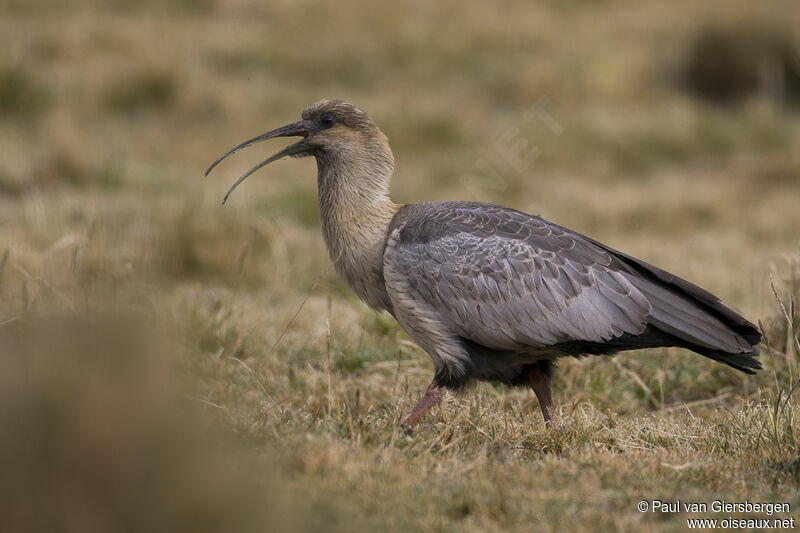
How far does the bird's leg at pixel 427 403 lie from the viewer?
4461 mm

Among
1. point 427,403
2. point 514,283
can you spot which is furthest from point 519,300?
point 427,403

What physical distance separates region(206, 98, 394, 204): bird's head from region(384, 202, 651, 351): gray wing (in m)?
0.67

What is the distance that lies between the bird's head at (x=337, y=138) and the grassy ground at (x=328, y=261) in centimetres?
102

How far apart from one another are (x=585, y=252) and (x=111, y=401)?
2.76 m

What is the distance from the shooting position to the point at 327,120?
212 inches

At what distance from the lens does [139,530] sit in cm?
243

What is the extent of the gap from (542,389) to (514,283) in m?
0.60

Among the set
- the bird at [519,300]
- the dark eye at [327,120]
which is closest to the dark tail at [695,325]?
the bird at [519,300]

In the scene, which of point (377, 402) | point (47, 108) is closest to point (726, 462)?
point (377, 402)

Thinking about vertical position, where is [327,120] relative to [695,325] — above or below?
above

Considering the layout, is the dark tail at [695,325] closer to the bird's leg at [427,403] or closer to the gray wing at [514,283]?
the gray wing at [514,283]

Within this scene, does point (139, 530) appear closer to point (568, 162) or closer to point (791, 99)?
point (568, 162)

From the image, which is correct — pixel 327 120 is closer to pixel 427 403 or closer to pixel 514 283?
pixel 514 283

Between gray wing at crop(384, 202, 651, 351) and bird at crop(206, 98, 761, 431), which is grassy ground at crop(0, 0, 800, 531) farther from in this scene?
gray wing at crop(384, 202, 651, 351)
